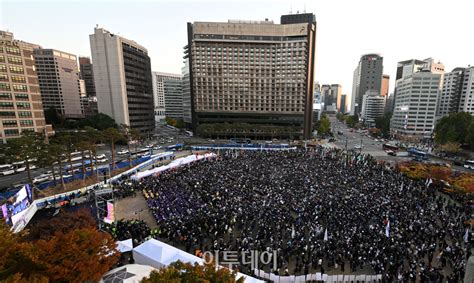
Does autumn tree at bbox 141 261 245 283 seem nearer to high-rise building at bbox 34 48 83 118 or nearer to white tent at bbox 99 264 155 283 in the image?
white tent at bbox 99 264 155 283

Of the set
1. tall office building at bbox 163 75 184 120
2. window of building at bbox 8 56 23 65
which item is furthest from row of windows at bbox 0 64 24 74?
tall office building at bbox 163 75 184 120

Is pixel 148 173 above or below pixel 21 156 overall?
below

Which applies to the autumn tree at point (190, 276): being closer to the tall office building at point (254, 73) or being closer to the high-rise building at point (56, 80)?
the tall office building at point (254, 73)

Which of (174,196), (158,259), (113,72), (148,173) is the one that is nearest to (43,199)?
(148,173)

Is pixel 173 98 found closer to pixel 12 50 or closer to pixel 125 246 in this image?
pixel 12 50

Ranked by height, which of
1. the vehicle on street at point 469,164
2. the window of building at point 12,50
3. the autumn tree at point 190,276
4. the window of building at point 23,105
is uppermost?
the window of building at point 12,50

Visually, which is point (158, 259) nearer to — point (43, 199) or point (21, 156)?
point (43, 199)

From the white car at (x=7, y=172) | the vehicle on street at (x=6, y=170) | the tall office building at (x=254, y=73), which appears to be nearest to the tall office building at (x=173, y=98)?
the tall office building at (x=254, y=73)
